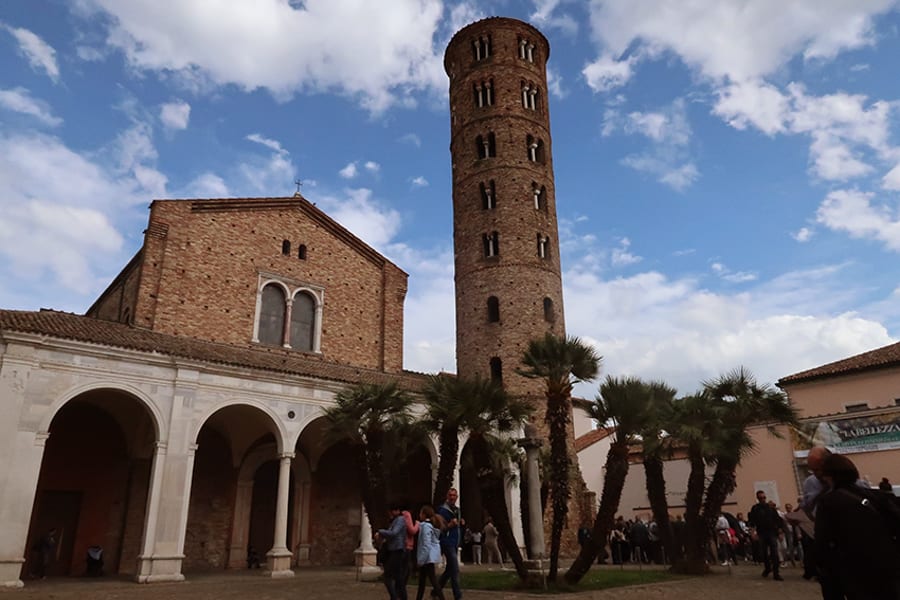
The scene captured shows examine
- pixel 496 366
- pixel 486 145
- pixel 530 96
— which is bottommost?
pixel 496 366

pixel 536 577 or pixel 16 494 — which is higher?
pixel 16 494

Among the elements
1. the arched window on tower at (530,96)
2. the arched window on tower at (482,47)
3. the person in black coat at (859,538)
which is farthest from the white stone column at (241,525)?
the arched window on tower at (482,47)

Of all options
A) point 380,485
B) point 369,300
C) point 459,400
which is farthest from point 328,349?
point 459,400

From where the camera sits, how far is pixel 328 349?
22922mm

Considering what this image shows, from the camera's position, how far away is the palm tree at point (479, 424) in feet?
40.0

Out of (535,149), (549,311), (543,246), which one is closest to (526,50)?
(535,149)

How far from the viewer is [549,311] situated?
81.0 ft

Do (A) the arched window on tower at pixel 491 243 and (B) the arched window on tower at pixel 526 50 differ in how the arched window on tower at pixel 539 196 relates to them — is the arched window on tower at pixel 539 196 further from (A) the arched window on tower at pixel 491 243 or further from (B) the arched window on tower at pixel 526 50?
(B) the arched window on tower at pixel 526 50

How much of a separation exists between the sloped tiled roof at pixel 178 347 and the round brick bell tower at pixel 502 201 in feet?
12.1

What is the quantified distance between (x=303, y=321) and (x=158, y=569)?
10.3m

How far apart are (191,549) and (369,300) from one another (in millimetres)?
10534

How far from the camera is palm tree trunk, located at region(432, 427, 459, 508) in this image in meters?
13.1

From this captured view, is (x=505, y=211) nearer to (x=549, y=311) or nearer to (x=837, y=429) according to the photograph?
(x=549, y=311)

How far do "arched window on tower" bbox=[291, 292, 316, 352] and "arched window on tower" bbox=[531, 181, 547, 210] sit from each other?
976 centimetres
